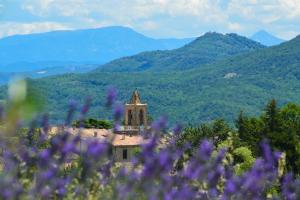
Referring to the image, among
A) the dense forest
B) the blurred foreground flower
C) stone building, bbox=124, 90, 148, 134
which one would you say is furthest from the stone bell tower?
the blurred foreground flower

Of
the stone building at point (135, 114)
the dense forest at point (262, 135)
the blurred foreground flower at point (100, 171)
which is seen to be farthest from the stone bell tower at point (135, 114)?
the blurred foreground flower at point (100, 171)

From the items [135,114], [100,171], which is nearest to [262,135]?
[100,171]

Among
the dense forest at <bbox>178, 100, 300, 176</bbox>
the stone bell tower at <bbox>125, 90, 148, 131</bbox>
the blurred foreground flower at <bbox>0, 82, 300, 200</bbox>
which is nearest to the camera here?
the blurred foreground flower at <bbox>0, 82, 300, 200</bbox>

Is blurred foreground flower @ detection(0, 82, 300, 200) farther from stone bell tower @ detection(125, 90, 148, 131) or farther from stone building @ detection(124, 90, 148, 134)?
stone bell tower @ detection(125, 90, 148, 131)

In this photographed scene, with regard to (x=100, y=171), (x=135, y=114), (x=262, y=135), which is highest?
(x=100, y=171)

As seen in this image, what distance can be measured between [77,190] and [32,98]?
93.1 inches

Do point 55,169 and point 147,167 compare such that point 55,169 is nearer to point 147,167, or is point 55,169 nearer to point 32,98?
point 147,167

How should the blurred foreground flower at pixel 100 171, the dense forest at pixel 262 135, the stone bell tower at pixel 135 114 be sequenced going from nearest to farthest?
1. the blurred foreground flower at pixel 100 171
2. the dense forest at pixel 262 135
3. the stone bell tower at pixel 135 114

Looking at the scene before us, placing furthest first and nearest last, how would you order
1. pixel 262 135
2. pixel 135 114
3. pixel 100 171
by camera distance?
pixel 135 114
pixel 262 135
pixel 100 171

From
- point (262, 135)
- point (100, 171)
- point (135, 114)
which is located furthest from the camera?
point (135, 114)

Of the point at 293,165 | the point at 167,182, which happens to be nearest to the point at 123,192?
the point at 167,182

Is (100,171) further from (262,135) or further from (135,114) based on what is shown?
(135,114)

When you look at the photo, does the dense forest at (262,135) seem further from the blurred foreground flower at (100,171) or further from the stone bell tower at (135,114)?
the stone bell tower at (135,114)

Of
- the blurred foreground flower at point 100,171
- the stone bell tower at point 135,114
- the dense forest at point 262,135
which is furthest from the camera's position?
the stone bell tower at point 135,114
